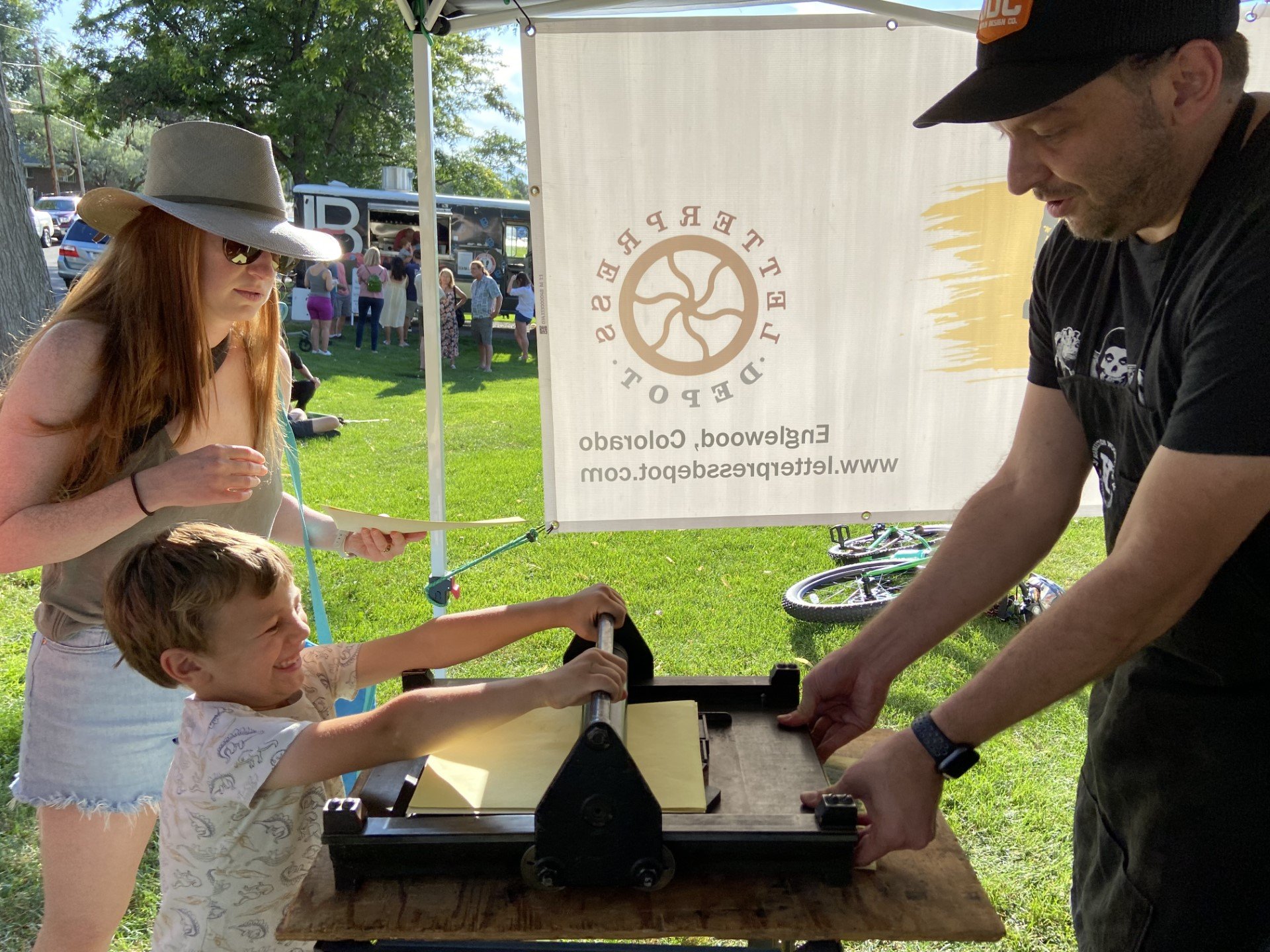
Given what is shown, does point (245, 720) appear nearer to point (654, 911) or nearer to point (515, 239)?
point (654, 911)

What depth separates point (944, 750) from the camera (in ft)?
4.14

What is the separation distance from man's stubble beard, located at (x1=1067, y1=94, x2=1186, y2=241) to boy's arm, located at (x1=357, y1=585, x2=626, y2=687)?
96 centimetres

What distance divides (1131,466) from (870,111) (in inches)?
82.2

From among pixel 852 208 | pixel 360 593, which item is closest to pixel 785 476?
pixel 852 208

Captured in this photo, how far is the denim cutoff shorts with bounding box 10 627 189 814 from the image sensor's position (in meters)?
1.87

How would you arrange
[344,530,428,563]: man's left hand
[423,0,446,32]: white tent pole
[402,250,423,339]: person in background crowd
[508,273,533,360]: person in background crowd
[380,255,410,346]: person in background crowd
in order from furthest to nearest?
[402,250,423,339]: person in background crowd → [380,255,410,346]: person in background crowd → [508,273,533,360]: person in background crowd → [423,0,446,32]: white tent pole → [344,530,428,563]: man's left hand

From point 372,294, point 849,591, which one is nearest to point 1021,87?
point 849,591

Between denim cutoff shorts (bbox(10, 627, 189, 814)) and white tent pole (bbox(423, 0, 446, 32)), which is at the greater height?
white tent pole (bbox(423, 0, 446, 32))

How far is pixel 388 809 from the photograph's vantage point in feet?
4.17

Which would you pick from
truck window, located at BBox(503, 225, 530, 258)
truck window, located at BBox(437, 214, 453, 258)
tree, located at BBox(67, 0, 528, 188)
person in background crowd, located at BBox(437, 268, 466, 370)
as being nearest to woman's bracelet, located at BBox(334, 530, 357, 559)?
person in background crowd, located at BBox(437, 268, 466, 370)

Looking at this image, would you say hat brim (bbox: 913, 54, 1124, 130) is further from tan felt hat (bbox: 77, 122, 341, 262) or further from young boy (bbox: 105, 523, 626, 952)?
tan felt hat (bbox: 77, 122, 341, 262)

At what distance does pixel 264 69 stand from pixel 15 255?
20.1 metres

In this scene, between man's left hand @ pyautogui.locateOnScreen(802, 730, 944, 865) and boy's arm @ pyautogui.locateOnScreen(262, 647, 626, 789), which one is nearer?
man's left hand @ pyautogui.locateOnScreen(802, 730, 944, 865)

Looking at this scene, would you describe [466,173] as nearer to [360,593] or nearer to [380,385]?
[380,385]
